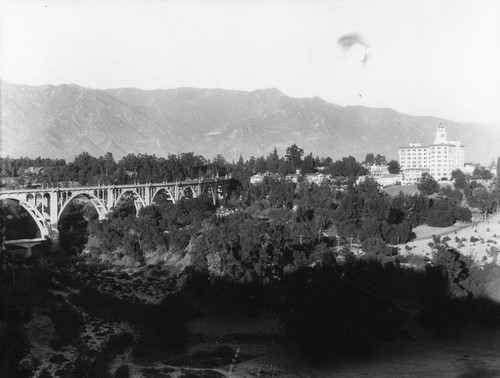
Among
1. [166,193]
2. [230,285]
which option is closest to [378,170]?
[166,193]

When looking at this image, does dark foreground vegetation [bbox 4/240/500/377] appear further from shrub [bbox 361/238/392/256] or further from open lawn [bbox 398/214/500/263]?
open lawn [bbox 398/214/500/263]

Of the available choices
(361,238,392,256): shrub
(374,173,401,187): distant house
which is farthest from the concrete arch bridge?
(361,238,392,256): shrub

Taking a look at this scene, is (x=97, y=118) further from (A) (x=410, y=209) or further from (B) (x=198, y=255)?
(B) (x=198, y=255)

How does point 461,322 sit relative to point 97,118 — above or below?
below

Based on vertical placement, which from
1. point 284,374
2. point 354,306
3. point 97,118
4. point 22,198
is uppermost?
point 97,118

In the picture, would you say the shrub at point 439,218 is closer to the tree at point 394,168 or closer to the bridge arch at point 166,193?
the bridge arch at point 166,193

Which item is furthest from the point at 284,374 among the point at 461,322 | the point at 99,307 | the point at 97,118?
the point at 97,118
